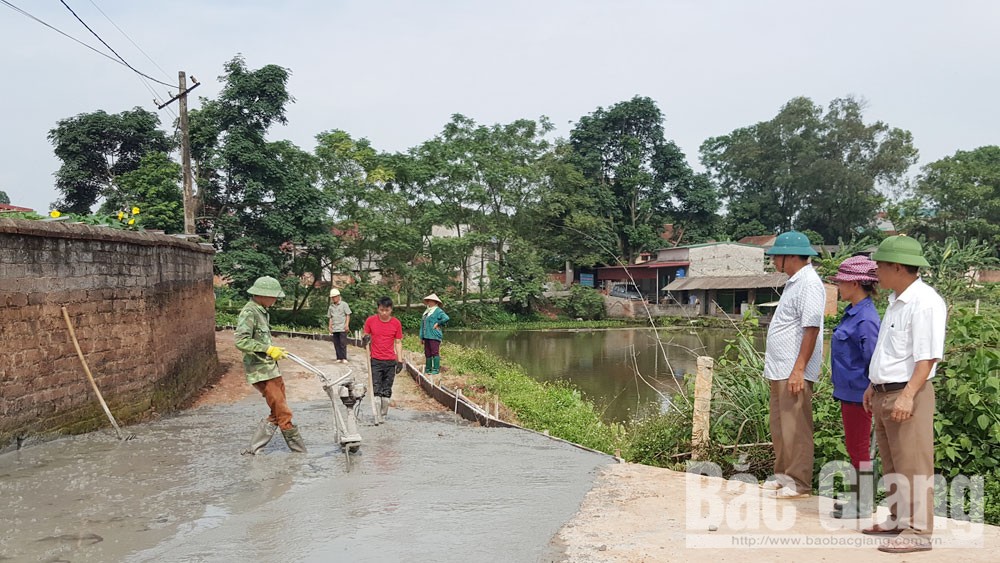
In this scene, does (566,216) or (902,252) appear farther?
(566,216)

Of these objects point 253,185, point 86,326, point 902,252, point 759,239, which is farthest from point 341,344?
point 759,239

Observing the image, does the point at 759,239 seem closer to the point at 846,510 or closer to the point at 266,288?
the point at 266,288

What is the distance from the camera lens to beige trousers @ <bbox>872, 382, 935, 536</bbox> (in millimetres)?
3918

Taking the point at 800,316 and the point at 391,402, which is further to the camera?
the point at 391,402

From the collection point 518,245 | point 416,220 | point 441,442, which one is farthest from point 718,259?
point 441,442

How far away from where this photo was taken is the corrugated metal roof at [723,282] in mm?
39656

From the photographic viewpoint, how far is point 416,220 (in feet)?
137

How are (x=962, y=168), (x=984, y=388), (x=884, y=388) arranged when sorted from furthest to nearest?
(x=962, y=168), (x=984, y=388), (x=884, y=388)

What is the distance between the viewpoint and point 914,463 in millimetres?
3938

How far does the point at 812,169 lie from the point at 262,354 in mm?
51058

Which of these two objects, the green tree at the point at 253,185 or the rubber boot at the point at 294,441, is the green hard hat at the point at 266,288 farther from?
the green tree at the point at 253,185

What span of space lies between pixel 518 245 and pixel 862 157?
2675cm

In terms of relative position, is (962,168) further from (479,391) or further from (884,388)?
(884,388)

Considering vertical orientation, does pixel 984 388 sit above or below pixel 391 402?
above
